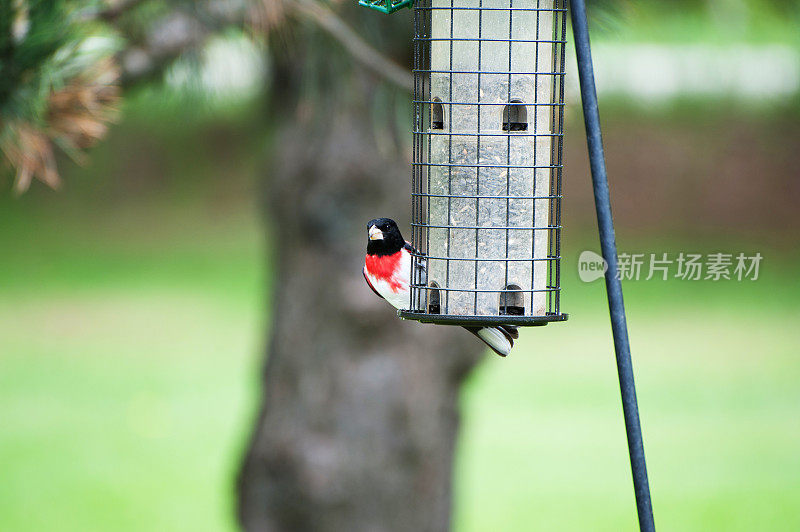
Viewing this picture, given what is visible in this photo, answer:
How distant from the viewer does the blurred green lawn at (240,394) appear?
33.4 feet

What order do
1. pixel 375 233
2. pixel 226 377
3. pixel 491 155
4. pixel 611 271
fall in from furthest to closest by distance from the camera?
pixel 226 377 < pixel 375 233 < pixel 491 155 < pixel 611 271

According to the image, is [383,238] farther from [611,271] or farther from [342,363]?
[342,363]

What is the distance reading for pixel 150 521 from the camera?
32.2 feet

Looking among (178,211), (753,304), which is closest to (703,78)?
(753,304)

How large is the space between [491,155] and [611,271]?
0.82m

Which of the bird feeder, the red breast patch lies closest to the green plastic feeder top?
the bird feeder

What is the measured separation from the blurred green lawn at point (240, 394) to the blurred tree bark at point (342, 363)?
764mm

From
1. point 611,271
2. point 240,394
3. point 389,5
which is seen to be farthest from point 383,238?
point 240,394

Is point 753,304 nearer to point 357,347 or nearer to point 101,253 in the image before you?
point 101,253

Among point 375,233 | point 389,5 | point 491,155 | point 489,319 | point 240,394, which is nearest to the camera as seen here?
point 489,319

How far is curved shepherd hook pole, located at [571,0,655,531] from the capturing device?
2.34 metres

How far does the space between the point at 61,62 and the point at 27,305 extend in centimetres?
1493

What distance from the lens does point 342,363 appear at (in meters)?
5.80

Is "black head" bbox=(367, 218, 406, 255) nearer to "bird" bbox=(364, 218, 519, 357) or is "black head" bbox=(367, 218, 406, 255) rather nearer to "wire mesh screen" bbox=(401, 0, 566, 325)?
"bird" bbox=(364, 218, 519, 357)
